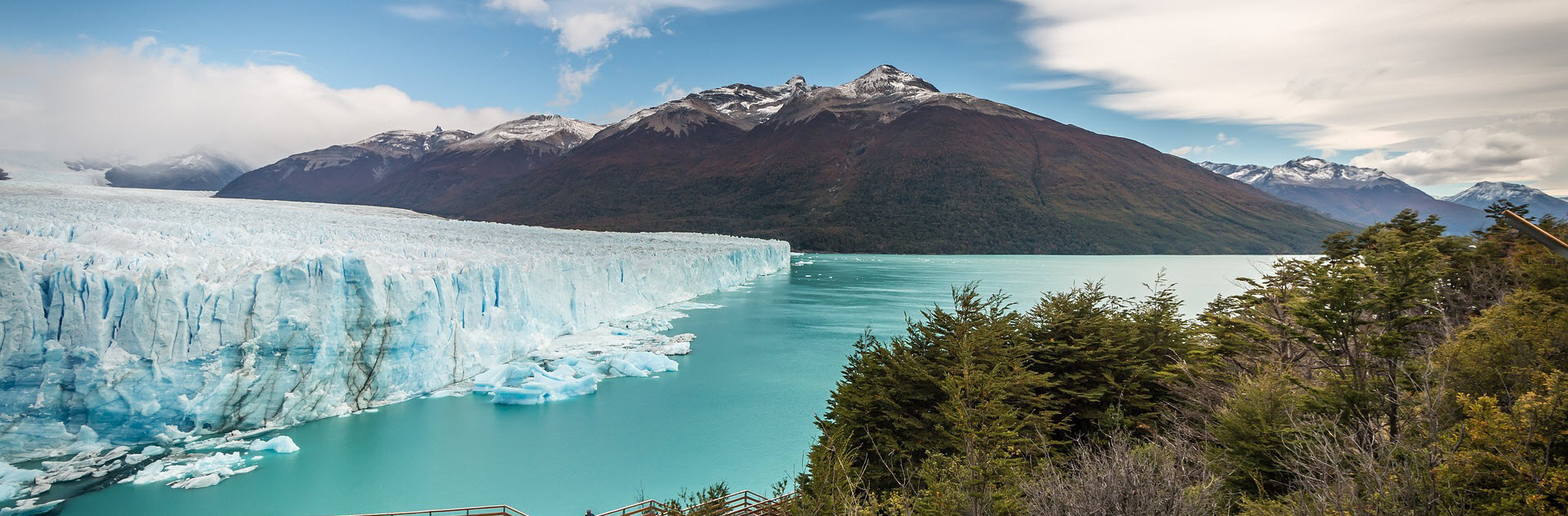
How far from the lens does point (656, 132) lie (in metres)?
177

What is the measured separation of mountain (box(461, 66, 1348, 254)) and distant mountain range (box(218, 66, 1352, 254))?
0.43m

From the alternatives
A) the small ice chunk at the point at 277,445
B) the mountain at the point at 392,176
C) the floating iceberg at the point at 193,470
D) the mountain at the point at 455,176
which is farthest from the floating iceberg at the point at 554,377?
the mountain at the point at 392,176

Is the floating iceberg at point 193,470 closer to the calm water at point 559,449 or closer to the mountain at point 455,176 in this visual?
the calm water at point 559,449

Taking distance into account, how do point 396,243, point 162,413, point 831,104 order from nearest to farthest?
1. point 162,413
2. point 396,243
3. point 831,104

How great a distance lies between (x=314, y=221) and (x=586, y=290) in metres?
12.0

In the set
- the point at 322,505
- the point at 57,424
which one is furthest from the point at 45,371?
the point at 322,505

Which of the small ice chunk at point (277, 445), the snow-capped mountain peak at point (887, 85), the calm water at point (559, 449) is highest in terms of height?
the snow-capped mountain peak at point (887, 85)

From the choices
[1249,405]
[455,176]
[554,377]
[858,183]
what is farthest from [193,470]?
[455,176]

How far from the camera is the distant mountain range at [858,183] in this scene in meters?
101

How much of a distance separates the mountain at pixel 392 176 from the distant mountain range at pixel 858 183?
622 millimetres

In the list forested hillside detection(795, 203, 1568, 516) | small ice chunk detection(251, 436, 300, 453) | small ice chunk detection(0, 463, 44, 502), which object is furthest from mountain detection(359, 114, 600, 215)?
forested hillside detection(795, 203, 1568, 516)

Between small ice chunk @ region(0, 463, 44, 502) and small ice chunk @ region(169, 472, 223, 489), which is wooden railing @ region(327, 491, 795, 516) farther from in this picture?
small ice chunk @ region(0, 463, 44, 502)

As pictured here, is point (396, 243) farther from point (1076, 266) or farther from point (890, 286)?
point (1076, 266)

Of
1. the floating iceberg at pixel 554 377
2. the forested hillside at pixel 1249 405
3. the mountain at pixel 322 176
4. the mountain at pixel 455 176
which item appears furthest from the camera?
the mountain at pixel 455 176
